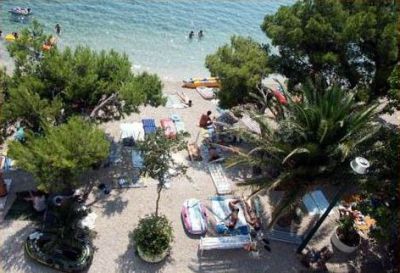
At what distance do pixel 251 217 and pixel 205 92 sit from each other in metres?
12.6

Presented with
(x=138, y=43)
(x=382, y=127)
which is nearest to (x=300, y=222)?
(x=382, y=127)

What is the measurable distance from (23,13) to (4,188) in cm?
2487

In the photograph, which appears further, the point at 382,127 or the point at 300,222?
the point at 300,222

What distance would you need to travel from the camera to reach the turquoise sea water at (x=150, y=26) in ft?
122

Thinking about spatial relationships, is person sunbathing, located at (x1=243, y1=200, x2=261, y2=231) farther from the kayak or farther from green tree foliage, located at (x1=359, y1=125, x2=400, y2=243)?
the kayak

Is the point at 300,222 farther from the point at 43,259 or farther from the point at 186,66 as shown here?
the point at 186,66

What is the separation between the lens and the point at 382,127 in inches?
648

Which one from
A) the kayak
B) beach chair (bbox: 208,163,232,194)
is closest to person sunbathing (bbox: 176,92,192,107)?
beach chair (bbox: 208,163,232,194)

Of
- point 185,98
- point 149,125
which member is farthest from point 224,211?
point 185,98

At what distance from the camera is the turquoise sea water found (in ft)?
122

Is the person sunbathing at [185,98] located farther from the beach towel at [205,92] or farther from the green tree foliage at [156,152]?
the green tree foliage at [156,152]

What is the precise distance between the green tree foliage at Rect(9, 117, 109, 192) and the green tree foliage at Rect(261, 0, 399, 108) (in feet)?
39.1

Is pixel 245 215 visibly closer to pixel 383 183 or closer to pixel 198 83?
pixel 383 183

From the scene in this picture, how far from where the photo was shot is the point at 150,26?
42.9 m
